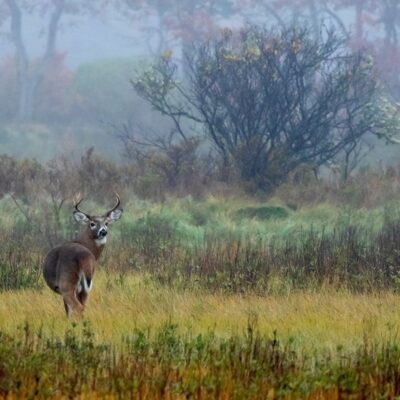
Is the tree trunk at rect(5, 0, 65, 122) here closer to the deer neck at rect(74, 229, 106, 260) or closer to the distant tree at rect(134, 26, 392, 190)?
the distant tree at rect(134, 26, 392, 190)

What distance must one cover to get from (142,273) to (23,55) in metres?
42.9

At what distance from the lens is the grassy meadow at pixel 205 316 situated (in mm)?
7359

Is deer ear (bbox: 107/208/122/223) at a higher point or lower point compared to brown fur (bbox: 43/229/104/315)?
higher

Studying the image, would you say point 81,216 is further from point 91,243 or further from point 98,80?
point 98,80

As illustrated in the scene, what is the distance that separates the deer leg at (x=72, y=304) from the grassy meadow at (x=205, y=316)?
0.43 ft

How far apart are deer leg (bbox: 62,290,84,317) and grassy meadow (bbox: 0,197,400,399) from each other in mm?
132

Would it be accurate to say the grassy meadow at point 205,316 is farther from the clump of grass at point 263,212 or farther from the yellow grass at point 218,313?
the clump of grass at point 263,212

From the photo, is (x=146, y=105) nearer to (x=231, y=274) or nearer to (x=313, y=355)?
(x=231, y=274)

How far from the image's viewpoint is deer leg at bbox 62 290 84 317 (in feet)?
35.3

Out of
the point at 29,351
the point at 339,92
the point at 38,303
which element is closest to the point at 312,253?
the point at 38,303

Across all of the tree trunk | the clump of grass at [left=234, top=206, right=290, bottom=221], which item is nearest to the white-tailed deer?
the clump of grass at [left=234, top=206, right=290, bottom=221]

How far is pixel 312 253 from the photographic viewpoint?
14.6m

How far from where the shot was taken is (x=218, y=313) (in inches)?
436

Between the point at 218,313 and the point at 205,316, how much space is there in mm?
217
